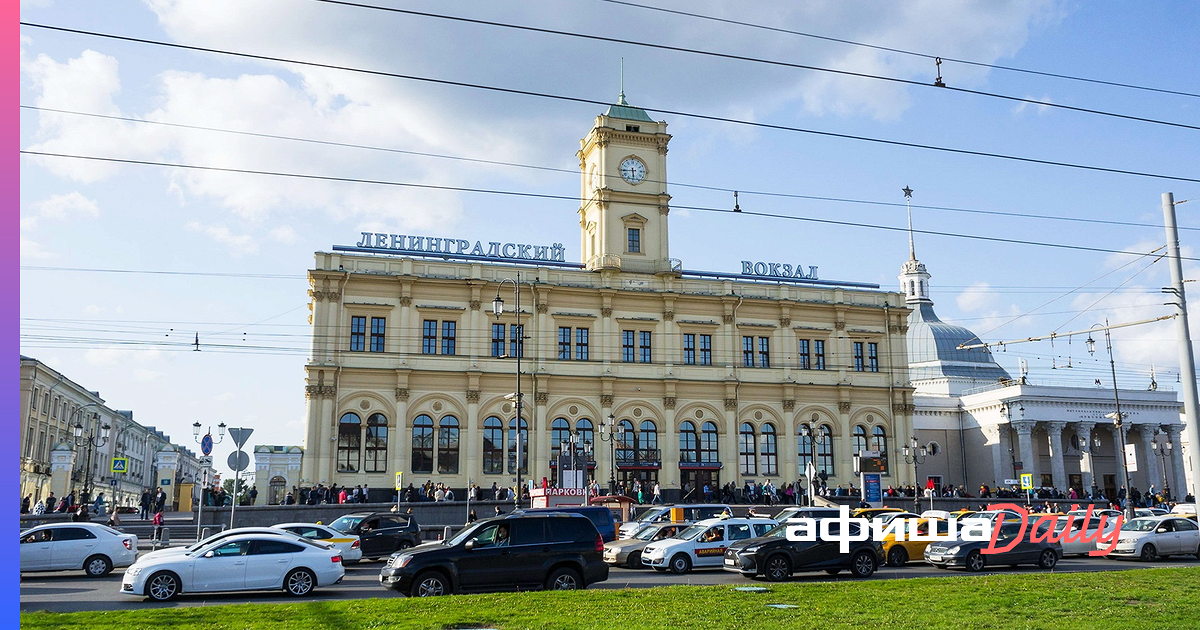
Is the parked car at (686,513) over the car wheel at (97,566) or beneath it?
over

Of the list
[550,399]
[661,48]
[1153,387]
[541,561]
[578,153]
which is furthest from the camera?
[1153,387]

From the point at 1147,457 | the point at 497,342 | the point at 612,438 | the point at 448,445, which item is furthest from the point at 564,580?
the point at 1147,457

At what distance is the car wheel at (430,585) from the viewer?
680 inches

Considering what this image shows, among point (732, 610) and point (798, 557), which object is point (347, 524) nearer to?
point (798, 557)

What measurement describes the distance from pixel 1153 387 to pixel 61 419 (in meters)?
89.4

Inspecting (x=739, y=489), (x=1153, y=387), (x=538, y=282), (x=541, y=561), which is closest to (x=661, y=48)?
(x=541, y=561)

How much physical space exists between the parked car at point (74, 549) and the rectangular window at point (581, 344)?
3367 cm

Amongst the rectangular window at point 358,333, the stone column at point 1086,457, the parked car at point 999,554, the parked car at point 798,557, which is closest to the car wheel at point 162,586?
the parked car at point 798,557

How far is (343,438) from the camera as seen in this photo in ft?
167

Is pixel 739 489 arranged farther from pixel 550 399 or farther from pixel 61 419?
pixel 61 419

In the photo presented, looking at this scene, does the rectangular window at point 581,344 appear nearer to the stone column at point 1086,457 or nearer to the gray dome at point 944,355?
the stone column at point 1086,457

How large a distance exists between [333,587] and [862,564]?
11962mm

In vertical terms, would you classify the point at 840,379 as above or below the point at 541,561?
above

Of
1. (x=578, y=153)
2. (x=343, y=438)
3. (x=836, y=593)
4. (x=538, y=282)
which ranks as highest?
(x=578, y=153)
